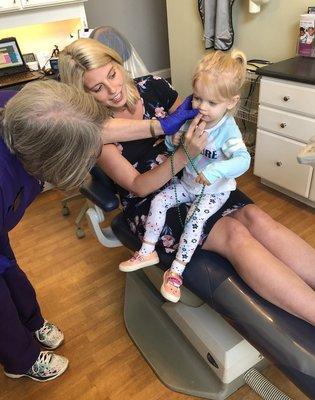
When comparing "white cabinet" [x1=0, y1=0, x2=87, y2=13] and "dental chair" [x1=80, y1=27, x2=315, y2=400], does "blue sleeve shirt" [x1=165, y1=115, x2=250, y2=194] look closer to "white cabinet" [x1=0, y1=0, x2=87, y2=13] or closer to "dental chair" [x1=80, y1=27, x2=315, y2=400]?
"dental chair" [x1=80, y1=27, x2=315, y2=400]

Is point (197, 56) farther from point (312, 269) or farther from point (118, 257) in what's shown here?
point (312, 269)

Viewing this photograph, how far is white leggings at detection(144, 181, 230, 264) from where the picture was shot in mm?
1133

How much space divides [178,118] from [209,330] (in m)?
0.73

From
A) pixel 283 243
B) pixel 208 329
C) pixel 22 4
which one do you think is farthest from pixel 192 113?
pixel 22 4

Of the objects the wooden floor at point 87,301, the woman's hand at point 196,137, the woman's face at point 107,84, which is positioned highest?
the woman's face at point 107,84

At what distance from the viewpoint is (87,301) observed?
1712 mm

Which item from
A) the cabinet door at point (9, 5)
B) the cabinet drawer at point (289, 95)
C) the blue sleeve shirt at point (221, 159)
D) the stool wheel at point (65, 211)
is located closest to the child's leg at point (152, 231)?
the blue sleeve shirt at point (221, 159)

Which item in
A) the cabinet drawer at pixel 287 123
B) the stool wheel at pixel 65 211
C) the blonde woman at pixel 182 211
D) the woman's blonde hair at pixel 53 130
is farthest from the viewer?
the stool wheel at pixel 65 211

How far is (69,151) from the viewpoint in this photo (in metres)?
0.81

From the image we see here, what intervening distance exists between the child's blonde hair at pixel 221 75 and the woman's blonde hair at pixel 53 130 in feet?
1.24

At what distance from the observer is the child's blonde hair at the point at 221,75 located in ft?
3.41

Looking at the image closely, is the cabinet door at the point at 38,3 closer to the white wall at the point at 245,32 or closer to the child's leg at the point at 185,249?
the white wall at the point at 245,32

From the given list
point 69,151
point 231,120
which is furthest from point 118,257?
point 69,151

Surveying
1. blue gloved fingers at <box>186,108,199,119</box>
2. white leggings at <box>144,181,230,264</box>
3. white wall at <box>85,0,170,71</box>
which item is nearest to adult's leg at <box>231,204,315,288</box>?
white leggings at <box>144,181,230,264</box>
